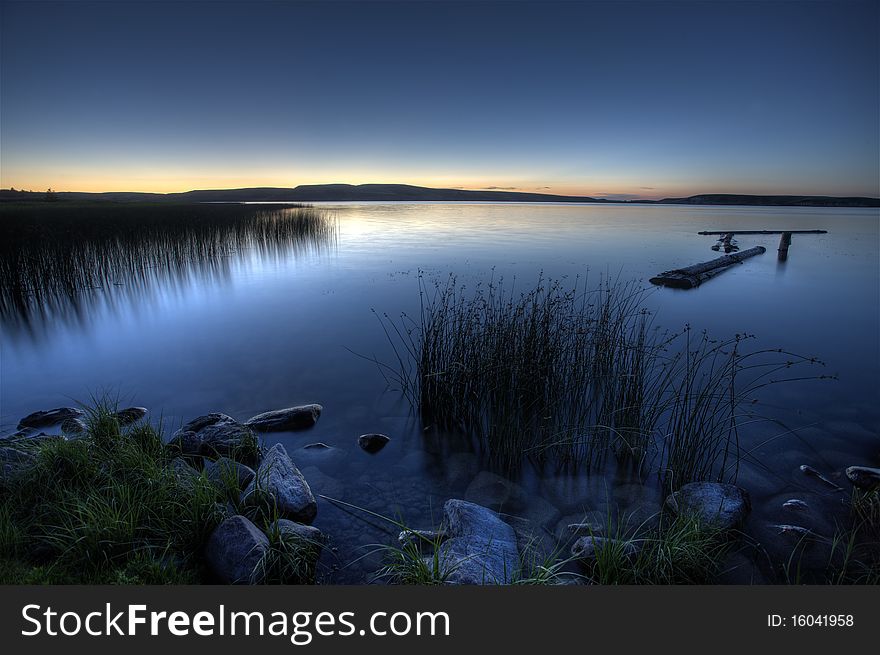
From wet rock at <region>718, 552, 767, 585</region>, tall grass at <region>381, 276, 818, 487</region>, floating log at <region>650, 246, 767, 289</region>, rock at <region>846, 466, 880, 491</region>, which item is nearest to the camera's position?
wet rock at <region>718, 552, 767, 585</region>

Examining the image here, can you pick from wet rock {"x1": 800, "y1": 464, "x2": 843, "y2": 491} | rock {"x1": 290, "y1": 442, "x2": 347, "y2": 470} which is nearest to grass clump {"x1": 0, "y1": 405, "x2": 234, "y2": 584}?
rock {"x1": 290, "y1": 442, "x2": 347, "y2": 470}

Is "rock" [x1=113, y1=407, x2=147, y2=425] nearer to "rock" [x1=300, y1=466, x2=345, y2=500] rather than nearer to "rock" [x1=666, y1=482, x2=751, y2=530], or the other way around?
"rock" [x1=300, y1=466, x2=345, y2=500]

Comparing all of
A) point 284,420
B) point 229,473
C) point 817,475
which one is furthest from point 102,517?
point 817,475

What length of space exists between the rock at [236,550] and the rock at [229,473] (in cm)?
63

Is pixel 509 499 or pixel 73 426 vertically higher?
pixel 73 426

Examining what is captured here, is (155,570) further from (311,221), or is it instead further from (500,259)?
(311,221)

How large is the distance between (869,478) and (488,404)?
4.18 m

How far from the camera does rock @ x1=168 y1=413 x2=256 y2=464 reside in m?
4.70

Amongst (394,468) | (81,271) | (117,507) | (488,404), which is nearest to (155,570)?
(117,507)

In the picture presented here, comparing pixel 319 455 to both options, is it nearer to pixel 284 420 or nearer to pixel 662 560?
pixel 284 420

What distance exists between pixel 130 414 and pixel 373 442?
12.2 feet

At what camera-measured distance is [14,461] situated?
12.3 feet

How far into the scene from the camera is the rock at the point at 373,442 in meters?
5.20

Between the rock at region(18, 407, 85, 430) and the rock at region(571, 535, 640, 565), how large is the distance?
22.0 ft
